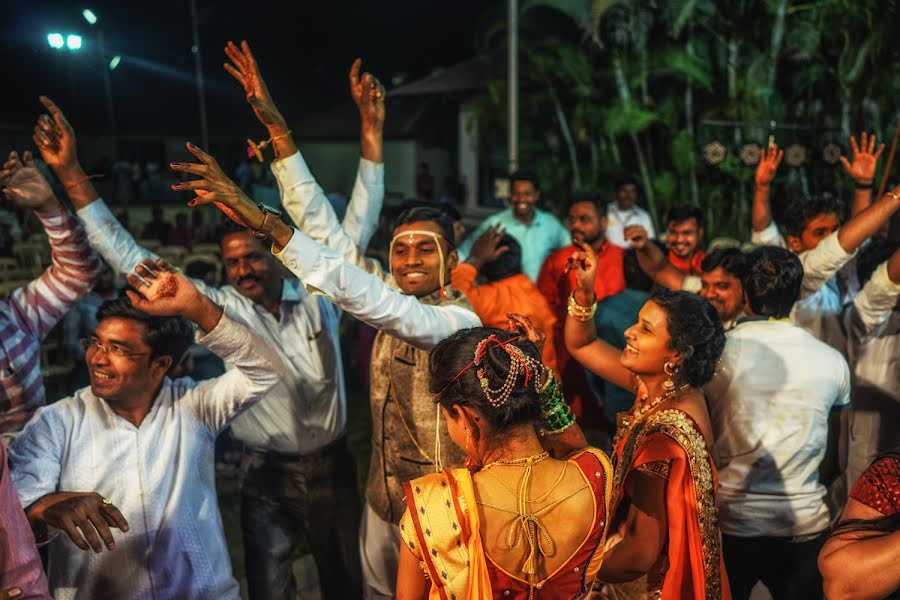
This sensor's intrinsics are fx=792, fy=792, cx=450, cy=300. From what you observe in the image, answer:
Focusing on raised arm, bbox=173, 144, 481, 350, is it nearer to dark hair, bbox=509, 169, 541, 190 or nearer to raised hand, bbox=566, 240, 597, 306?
raised hand, bbox=566, 240, 597, 306

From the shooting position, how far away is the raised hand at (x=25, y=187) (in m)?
2.93

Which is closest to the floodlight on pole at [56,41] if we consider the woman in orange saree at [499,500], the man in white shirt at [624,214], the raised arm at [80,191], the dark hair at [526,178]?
the raised arm at [80,191]

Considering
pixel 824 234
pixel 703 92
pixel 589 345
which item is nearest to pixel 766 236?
pixel 824 234

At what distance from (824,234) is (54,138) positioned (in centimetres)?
379

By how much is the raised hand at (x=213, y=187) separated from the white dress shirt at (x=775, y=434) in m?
1.80

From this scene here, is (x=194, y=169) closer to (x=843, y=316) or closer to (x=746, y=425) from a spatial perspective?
(x=746, y=425)

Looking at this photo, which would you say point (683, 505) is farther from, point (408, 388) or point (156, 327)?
point (156, 327)

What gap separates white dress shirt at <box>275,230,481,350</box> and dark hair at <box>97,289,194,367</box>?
516mm

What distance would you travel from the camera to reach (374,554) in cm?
305

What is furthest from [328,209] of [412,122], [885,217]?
[412,122]

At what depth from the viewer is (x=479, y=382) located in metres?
1.93

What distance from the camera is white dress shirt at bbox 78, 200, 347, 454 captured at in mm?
3281

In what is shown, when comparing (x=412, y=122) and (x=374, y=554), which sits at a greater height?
(x=412, y=122)

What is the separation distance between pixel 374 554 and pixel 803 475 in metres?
1.61
